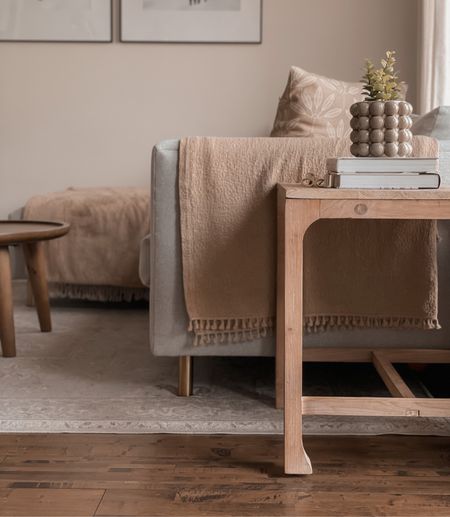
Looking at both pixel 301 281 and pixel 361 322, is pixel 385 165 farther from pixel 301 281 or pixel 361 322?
pixel 361 322

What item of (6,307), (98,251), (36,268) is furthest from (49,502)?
(98,251)

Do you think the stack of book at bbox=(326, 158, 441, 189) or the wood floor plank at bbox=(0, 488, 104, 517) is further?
the stack of book at bbox=(326, 158, 441, 189)

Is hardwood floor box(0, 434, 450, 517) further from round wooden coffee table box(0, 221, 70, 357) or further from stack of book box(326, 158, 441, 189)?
round wooden coffee table box(0, 221, 70, 357)

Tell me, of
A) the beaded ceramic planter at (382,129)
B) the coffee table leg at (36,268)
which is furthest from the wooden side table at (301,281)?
the coffee table leg at (36,268)

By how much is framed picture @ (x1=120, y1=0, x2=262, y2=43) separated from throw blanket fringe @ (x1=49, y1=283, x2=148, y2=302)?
1.64 metres

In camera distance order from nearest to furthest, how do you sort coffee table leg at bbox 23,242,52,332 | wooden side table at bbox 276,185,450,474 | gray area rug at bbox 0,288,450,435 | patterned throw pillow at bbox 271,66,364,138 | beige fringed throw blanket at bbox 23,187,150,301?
wooden side table at bbox 276,185,450,474
gray area rug at bbox 0,288,450,435
coffee table leg at bbox 23,242,52,332
patterned throw pillow at bbox 271,66,364,138
beige fringed throw blanket at bbox 23,187,150,301

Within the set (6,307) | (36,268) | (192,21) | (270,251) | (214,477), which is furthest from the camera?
(192,21)

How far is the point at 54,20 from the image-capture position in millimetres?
4180

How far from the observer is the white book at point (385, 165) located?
1474 mm

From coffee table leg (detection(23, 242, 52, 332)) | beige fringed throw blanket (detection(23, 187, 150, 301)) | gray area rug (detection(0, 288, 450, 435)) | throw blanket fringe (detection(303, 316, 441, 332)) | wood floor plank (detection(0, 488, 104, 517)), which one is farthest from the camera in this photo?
beige fringed throw blanket (detection(23, 187, 150, 301))

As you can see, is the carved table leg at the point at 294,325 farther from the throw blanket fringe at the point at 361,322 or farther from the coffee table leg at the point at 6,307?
the coffee table leg at the point at 6,307

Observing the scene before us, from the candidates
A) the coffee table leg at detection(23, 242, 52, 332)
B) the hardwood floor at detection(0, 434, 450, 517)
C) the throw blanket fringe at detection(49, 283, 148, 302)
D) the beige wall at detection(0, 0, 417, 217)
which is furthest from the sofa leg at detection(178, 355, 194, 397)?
the beige wall at detection(0, 0, 417, 217)

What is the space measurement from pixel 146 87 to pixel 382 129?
2875 mm

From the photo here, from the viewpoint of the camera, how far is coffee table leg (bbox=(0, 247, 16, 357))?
2.31 m
